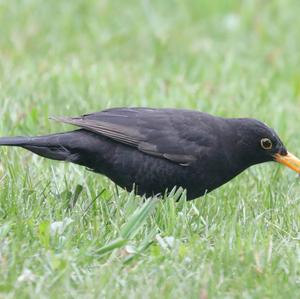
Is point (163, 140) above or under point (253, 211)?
above

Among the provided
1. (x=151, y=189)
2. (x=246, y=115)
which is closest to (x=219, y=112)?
(x=246, y=115)

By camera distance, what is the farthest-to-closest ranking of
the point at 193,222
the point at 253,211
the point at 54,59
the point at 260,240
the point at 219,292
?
the point at 54,59, the point at 253,211, the point at 193,222, the point at 260,240, the point at 219,292

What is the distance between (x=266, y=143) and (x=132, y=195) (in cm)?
99

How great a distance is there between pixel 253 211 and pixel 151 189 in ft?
2.09

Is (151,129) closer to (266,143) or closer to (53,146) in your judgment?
(53,146)

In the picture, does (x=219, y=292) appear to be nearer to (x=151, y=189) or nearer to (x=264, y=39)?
(x=151, y=189)

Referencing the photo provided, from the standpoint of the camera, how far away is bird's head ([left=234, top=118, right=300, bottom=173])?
231 inches

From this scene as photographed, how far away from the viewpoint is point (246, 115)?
7852 mm

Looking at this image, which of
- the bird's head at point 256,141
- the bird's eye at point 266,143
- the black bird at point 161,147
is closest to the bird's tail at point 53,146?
the black bird at point 161,147

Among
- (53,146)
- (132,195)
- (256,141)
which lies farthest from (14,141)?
(256,141)

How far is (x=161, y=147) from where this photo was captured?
18.9 ft

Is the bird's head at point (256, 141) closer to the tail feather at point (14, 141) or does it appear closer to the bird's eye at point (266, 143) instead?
the bird's eye at point (266, 143)

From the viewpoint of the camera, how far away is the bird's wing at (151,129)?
572 centimetres

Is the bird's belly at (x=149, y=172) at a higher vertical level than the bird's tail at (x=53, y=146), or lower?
lower
